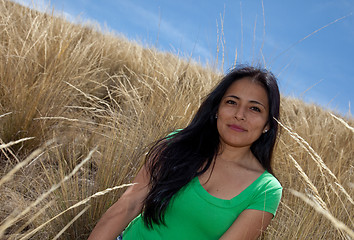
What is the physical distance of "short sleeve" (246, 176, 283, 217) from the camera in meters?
1.58

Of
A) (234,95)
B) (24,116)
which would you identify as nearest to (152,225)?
(234,95)

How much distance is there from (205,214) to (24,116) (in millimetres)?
1606

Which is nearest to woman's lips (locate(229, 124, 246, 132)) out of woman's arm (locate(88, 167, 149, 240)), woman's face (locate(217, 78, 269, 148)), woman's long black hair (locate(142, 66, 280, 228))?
woman's face (locate(217, 78, 269, 148))

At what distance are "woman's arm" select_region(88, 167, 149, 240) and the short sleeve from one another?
21.2 inches

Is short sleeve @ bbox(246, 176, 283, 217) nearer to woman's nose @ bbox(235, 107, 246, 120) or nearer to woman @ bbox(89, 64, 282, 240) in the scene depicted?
woman @ bbox(89, 64, 282, 240)

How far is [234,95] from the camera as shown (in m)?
1.74

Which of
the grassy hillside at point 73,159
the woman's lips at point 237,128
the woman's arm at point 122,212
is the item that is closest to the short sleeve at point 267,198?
the grassy hillside at point 73,159

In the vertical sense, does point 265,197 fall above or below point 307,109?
below

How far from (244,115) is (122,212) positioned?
0.74m

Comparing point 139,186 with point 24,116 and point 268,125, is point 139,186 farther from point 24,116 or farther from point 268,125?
point 24,116

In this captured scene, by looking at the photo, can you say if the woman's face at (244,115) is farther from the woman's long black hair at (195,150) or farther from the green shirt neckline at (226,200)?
the green shirt neckline at (226,200)

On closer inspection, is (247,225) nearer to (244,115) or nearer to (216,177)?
(216,177)

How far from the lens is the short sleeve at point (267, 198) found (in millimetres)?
1577

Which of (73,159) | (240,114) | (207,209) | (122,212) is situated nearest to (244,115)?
(240,114)
